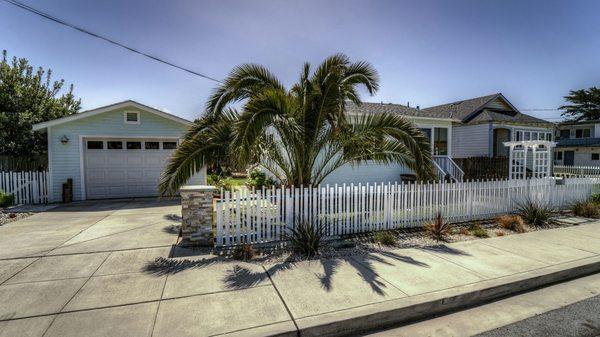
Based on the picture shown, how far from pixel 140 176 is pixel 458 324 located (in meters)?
12.3

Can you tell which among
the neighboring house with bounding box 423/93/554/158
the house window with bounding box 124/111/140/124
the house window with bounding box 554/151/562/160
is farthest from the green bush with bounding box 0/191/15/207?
the house window with bounding box 554/151/562/160

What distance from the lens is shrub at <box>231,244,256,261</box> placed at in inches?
213

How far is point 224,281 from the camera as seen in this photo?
4.41 metres

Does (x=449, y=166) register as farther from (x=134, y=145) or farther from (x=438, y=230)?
(x=134, y=145)

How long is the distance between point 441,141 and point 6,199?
18285 mm

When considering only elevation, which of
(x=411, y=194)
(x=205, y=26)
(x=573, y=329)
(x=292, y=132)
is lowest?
(x=573, y=329)

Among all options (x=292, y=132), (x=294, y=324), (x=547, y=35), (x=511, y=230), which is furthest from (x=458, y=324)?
(x=547, y=35)

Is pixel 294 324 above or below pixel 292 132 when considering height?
below

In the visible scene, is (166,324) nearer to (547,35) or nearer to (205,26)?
(205,26)

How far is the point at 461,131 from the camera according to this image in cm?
1991

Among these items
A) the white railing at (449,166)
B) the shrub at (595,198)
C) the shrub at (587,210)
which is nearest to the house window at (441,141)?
the white railing at (449,166)

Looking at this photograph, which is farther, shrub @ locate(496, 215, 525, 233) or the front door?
the front door

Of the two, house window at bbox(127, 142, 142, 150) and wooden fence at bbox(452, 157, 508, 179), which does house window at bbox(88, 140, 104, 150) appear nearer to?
house window at bbox(127, 142, 142, 150)

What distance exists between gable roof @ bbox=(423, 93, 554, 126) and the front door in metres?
15.1
